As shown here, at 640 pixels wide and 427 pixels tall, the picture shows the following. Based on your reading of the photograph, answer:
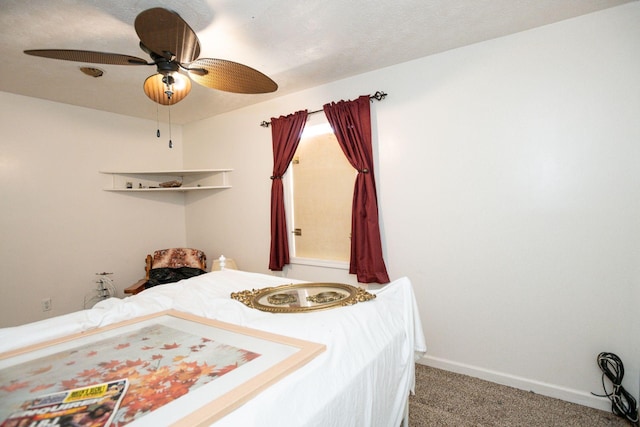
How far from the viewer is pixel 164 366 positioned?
979 millimetres

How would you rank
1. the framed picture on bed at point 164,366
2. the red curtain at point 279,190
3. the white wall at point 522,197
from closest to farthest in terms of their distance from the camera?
1. the framed picture on bed at point 164,366
2. the white wall at point 522,197
3. the red curtain at point 279,190

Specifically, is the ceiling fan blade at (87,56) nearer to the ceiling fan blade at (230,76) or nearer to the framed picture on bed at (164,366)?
the ceiling fan blade at (230,76)

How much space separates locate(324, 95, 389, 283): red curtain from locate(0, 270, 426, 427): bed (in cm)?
106

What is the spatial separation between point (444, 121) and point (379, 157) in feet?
1.97

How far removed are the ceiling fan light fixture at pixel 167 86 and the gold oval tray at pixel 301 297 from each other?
1295 mm

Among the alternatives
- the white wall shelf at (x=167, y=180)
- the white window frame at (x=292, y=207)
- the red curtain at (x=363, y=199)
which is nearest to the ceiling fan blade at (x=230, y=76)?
the red curtain at (x=363, y=199)

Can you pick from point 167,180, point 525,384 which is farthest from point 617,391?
point 167,180

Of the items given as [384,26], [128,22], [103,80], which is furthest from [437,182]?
[103,80]

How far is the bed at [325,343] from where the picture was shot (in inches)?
34.2

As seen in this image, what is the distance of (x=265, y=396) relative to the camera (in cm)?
83

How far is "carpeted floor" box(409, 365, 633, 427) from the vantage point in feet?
6.27

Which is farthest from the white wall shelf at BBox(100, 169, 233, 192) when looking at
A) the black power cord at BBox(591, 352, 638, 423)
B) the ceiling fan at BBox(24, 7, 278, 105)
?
the black power cord at BBox(591, 352, 638, 423)

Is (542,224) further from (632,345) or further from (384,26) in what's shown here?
(384,26)

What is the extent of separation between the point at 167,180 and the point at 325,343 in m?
4.03
